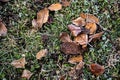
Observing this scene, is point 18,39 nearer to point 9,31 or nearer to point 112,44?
point 9,31

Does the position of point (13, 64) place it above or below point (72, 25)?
below

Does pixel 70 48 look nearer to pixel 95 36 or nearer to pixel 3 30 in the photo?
pixel 95 36

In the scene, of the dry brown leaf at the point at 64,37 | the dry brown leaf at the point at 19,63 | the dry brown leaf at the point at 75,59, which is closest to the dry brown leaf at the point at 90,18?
the dry brown leaf at the point at 64,37

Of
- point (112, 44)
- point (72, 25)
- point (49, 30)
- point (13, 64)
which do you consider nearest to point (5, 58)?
point (13, 64)

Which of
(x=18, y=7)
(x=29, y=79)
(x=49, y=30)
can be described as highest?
(x=18, y=7)

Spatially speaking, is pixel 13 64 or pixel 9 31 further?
pixel 9 31
